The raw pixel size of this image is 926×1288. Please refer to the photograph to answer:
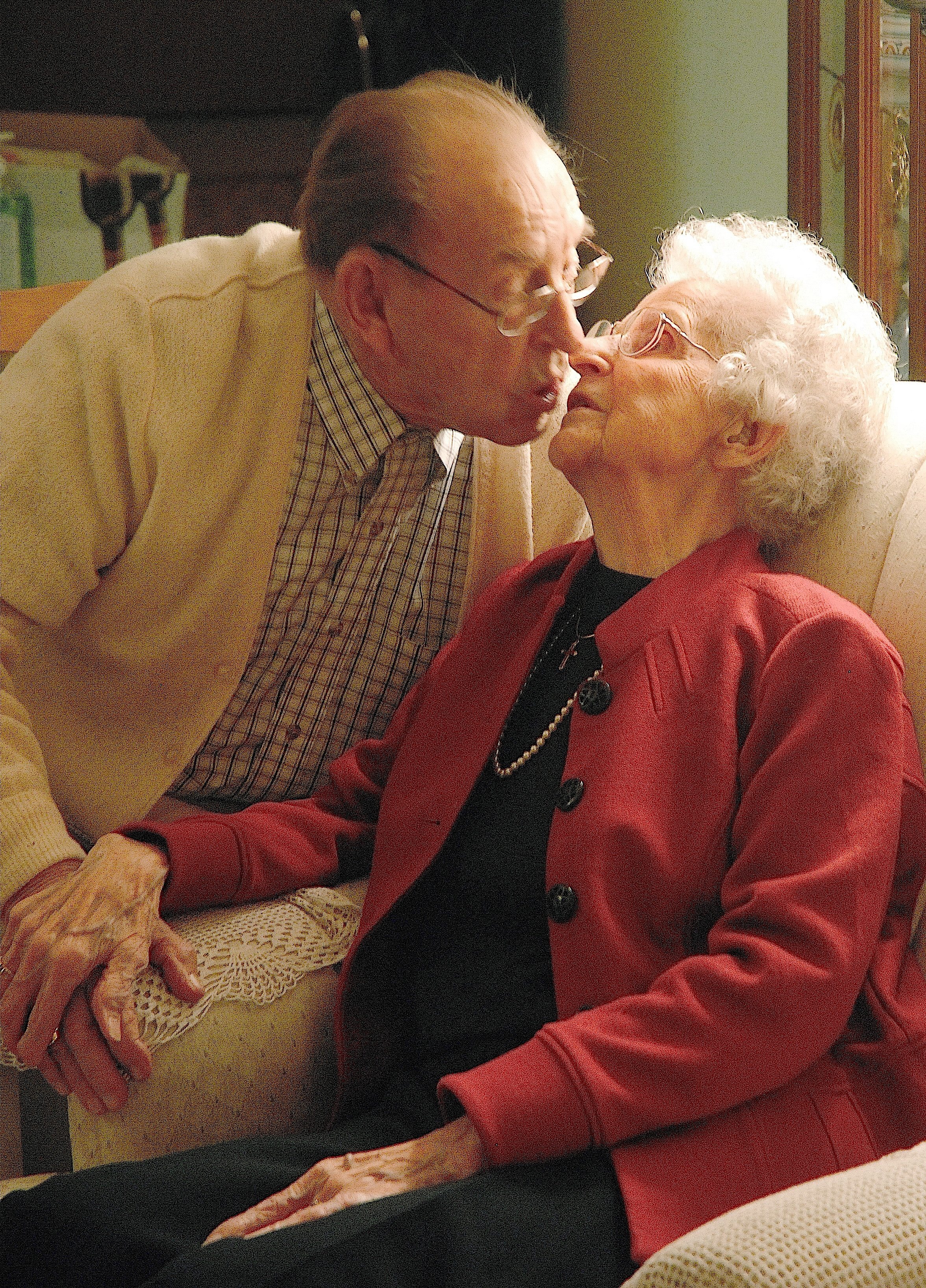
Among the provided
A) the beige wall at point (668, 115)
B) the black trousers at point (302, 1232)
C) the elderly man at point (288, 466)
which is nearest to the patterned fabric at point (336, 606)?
the elderly man at point (288, 466)

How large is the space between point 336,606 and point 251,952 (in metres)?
0.54

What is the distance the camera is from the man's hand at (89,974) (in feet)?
4.00

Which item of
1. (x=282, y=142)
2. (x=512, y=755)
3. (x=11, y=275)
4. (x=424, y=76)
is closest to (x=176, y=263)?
(x=424, y=76)

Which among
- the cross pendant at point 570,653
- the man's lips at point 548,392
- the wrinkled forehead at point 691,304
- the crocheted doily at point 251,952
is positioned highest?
the wrinkled forehead at point 691,304

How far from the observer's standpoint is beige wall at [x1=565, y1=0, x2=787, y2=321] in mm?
2582

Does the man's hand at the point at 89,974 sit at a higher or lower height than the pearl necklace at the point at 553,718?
lower

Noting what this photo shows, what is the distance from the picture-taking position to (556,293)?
1.53 m

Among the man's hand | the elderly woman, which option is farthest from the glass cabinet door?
the man's hand

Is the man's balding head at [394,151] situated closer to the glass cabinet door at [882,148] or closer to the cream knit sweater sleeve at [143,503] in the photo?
the cream knit sweater sleeve at [143,503]

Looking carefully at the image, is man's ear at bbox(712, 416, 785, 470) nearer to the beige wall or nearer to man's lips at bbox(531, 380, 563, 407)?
man's lips at bbox(531, 380, 563, 407)

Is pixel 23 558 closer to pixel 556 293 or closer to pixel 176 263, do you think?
pixel 176 263

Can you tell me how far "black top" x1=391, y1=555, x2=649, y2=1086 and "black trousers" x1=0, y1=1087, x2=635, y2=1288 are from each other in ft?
0.58

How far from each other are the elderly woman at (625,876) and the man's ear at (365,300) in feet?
0.88

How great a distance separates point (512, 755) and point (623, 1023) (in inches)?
14.8
